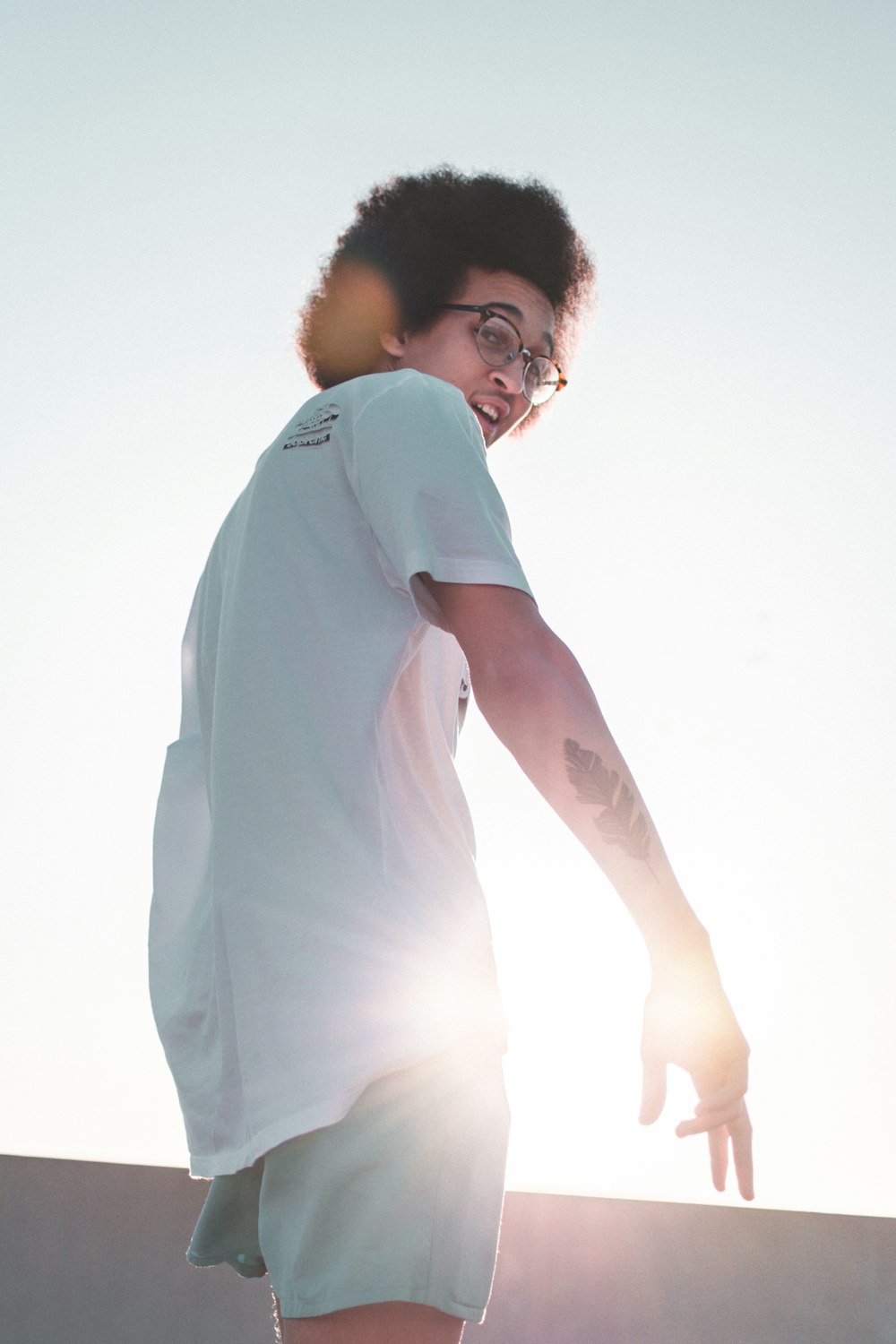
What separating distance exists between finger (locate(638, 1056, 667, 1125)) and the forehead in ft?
3.90

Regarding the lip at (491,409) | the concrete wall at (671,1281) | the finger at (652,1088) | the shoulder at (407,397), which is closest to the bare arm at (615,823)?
the finger at (652,1088)

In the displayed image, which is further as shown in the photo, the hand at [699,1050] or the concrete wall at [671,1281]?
the concrete wall at [671,1281]

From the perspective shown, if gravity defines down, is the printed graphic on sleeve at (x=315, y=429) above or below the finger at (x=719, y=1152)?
above

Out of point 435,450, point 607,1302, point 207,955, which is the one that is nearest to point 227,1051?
point 207,955

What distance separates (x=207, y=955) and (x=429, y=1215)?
0.36m

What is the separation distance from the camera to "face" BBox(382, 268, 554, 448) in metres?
1.65

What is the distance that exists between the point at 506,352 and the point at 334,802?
89 centimetres

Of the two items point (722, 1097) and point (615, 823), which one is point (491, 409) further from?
point (722, 1097)

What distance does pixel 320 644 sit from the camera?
3.69 ft

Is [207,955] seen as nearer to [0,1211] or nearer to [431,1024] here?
[431,1024]

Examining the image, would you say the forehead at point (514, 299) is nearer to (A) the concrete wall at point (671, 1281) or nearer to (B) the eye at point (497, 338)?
(B) the eye at point (497, 338)

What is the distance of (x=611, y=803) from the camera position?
3.05 ft

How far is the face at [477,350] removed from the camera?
5.41 ft

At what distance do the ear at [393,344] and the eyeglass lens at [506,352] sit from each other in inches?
5.9
